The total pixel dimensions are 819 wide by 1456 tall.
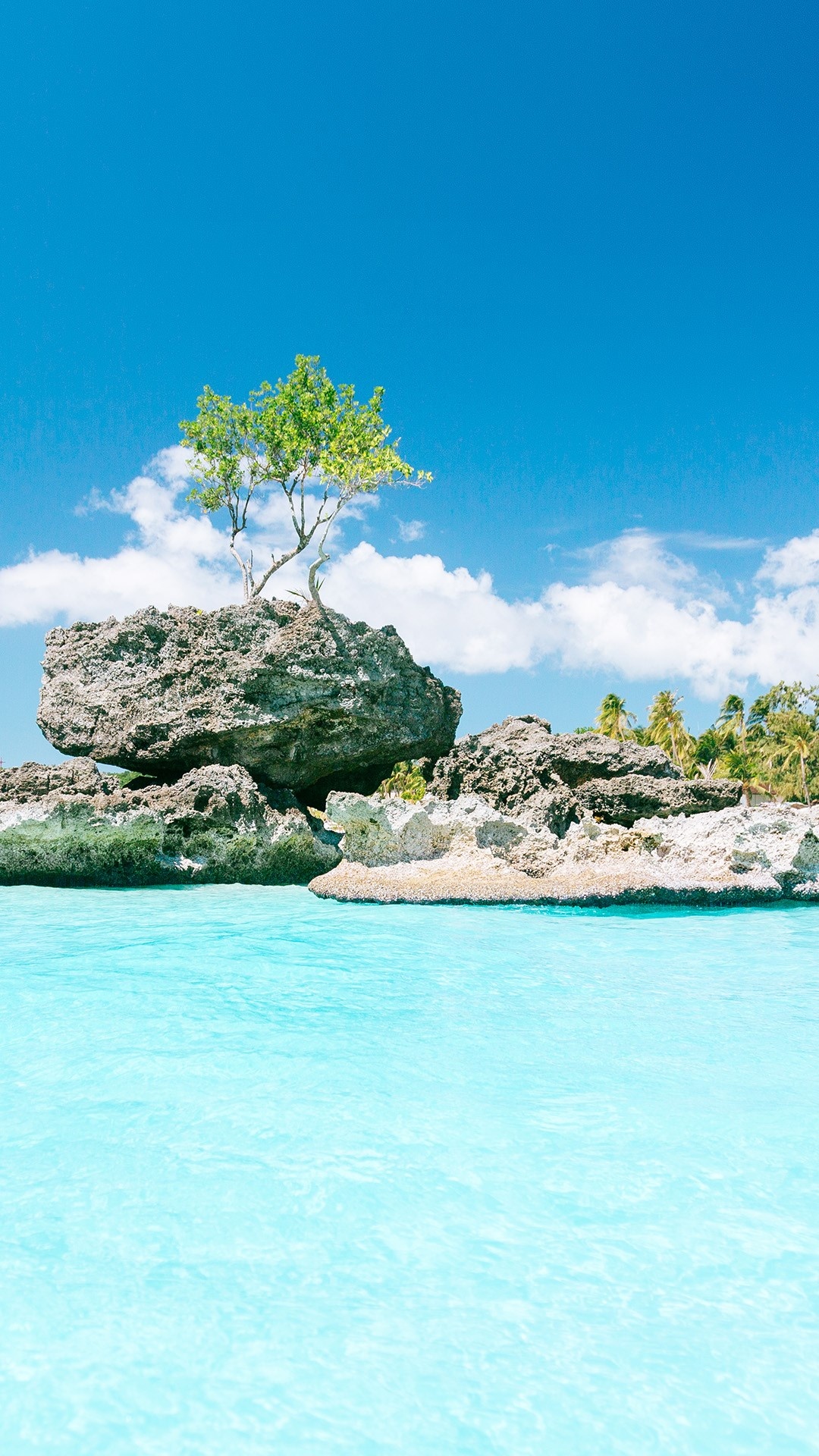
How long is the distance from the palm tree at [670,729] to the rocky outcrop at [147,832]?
3755 cm

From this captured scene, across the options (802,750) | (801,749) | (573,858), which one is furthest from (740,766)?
(573,858)

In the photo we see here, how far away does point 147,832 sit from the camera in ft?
45.0

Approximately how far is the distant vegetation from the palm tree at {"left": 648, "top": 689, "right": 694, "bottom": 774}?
0.05 m

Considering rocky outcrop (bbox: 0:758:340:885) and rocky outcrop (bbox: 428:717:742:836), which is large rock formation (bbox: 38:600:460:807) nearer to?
rocky outcrop (bbox: 0:758:340:885)

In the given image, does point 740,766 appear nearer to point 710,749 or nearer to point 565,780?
point 710,749

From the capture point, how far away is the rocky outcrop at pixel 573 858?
11508 millimetres

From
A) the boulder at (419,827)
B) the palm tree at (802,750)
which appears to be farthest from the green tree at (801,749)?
the boulder at (419,827)

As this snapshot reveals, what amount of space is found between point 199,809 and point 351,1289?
11822 mm

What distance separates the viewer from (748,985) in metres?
7.09

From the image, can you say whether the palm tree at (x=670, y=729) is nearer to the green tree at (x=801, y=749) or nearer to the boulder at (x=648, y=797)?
the green tree at (x=801, y=749)

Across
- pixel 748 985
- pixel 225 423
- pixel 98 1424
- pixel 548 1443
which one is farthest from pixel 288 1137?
pixel 225 423

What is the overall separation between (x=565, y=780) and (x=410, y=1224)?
12314mm

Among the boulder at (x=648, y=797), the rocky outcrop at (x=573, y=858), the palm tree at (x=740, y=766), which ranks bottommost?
the rocky outcrop at (x=573, y=858)

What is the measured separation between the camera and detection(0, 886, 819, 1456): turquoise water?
2344 millimetres
